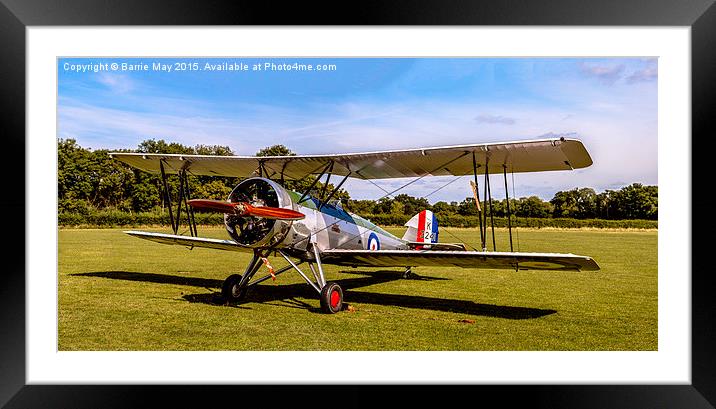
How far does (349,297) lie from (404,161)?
2.48 metres

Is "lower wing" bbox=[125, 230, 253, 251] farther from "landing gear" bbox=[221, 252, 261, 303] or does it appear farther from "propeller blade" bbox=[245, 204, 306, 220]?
"propeller blade" bbox=[245, 204, 306, 220]

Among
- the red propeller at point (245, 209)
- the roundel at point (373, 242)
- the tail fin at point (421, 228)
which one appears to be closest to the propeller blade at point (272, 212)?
the red propeller at point (245, 209)

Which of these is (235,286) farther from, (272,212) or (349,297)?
(349,297)

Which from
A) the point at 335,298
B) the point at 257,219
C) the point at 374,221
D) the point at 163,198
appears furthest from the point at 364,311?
the point at 163,198

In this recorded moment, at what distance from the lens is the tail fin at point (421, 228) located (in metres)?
11.3

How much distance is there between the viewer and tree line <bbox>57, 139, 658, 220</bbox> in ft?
45.0

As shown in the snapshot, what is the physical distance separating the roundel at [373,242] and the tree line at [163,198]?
2659 millimetres

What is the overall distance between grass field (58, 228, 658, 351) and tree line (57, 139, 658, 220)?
2260mm

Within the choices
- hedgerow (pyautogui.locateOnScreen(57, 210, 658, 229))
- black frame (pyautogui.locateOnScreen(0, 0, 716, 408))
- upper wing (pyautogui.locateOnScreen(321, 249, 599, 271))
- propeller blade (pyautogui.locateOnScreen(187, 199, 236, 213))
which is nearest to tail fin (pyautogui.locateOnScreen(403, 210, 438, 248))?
hedgerow (pyautogui.locateOnScreen(57, 210, 658, 229))
